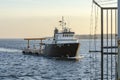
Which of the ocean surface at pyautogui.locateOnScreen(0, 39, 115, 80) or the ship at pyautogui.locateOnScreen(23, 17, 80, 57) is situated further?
the ship at pyautogui.locateOnScreen(23, 17, 80, 57)

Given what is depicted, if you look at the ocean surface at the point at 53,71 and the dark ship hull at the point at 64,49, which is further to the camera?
the dark ship hull at the point at 64,49

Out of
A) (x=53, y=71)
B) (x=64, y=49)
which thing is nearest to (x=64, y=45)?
(x=64, y=49)

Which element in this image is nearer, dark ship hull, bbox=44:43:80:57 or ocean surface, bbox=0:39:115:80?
ocean surface, bbox=0:39:115:80

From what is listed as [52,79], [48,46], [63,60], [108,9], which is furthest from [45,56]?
[108,9]

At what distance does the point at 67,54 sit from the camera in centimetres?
9381

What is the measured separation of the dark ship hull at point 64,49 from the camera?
299 ft

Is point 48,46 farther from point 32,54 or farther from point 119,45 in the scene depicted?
point 119,45

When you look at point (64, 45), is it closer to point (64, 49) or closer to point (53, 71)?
point (64, 49)

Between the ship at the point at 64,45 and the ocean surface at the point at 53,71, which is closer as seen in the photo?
the ocean surface at the point at 53,71

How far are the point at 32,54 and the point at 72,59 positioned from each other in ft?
125

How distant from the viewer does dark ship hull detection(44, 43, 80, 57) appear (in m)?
91.0

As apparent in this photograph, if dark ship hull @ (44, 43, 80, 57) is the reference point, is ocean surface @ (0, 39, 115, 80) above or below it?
below

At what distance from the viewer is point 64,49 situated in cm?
9219

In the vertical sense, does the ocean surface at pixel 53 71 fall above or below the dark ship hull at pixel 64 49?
below
